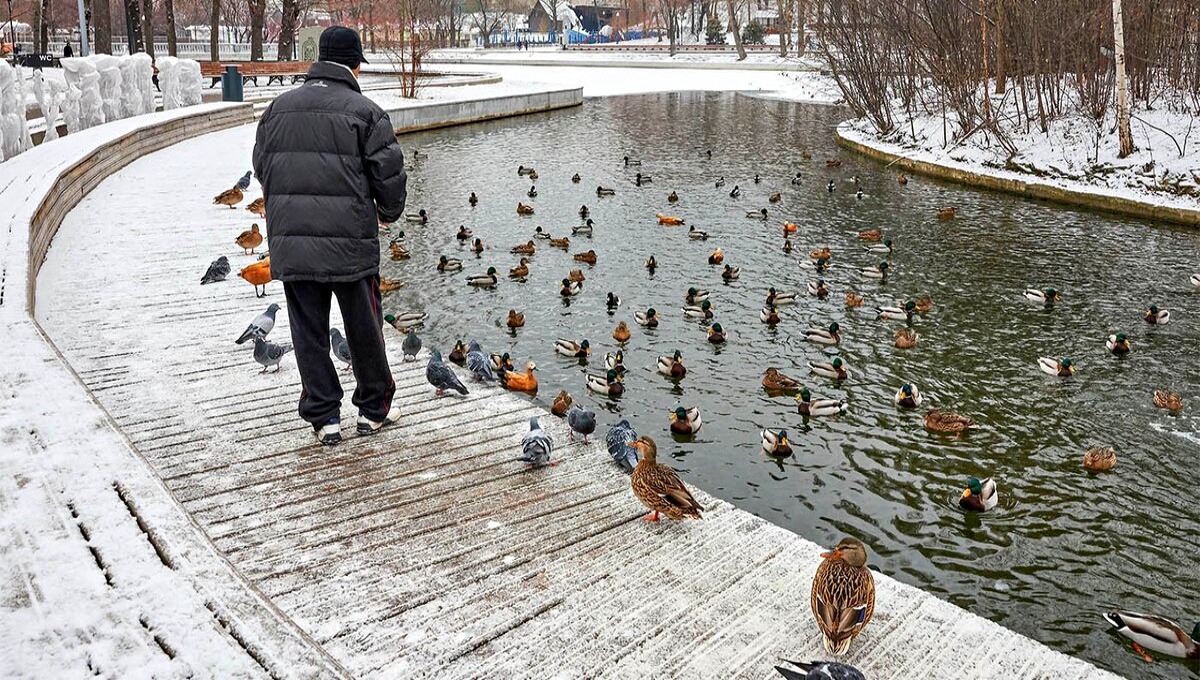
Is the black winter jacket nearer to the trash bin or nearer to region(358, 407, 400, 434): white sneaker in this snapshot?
region(358, 407, 400, 434): white sneaker

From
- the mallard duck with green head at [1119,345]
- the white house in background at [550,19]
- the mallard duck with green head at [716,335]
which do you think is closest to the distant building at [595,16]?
the white house in background at [550,19]

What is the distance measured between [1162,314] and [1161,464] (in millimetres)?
5115

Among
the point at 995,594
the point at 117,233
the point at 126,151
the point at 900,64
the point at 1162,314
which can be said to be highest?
the point at 900,64

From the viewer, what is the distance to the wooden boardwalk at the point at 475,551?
4.71 m

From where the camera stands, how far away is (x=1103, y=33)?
25.8 meters

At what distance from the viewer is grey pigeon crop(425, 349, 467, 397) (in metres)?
8.04

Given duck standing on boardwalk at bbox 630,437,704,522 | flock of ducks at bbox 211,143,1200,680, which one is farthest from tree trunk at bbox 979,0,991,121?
duck standing on boardwalk at bbox 630,437,704,522

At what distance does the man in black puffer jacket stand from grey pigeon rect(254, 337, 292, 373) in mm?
2123

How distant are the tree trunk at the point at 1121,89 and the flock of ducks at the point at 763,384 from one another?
5062 millimetres

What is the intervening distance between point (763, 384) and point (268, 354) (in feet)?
18.3

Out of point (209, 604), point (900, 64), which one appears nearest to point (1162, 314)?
point (209, 604)

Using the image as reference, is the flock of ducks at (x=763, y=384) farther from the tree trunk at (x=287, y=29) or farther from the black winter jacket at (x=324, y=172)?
the tree trunk at (x=287, y=29)

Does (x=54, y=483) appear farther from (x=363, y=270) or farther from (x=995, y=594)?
(x=995, y=594)

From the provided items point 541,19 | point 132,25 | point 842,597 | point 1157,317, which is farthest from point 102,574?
point 541,19
